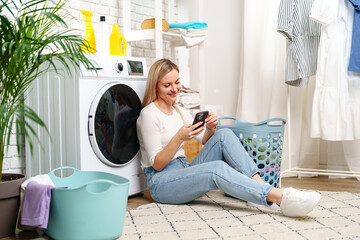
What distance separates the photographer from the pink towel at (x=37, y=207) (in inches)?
65.4

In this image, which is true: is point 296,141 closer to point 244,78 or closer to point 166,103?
point 244,78

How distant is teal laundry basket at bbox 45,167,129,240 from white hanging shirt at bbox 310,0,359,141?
1546 millimetres

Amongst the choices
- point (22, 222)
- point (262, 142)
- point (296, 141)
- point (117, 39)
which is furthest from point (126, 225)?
point (296, 141)

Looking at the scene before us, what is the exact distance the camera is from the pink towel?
166cm

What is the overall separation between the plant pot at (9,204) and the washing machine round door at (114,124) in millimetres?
484

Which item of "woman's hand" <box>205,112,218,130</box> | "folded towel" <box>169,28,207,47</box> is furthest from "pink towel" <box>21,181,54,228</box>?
"folded towel" <box>169,28,207,47</box>

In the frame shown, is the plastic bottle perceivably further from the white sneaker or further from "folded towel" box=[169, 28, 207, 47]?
the white sneaker

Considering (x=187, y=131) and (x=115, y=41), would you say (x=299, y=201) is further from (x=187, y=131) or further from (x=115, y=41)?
(x=115, y=41)

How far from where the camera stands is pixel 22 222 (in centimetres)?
167

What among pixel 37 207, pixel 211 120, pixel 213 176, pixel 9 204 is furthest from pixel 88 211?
pixel 211 120

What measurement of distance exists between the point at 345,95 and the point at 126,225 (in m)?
1.61

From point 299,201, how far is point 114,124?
1027 mm

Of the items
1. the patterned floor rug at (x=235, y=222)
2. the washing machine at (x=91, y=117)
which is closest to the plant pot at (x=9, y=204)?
the washing machine at (x=91, y=117)

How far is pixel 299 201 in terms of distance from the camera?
72.2 inches
